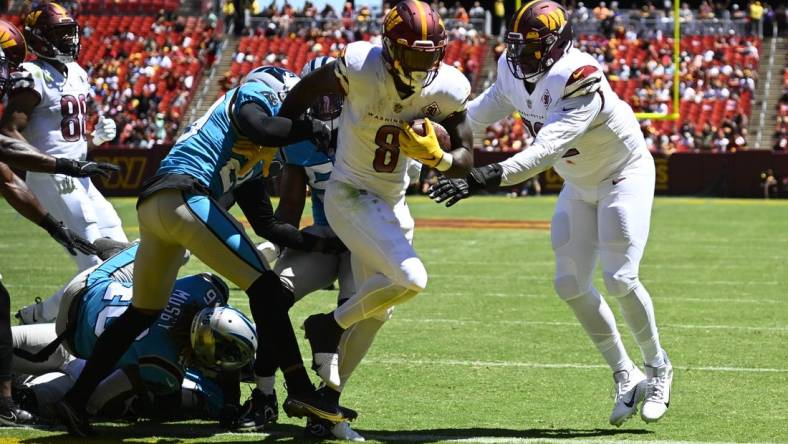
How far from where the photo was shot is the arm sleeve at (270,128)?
4.59 metres

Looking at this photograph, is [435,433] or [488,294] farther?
[488,294]

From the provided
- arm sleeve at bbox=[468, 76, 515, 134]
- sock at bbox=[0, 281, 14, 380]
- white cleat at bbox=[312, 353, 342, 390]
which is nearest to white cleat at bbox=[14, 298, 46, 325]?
sock at bbox=[0, 281, 14, 380]

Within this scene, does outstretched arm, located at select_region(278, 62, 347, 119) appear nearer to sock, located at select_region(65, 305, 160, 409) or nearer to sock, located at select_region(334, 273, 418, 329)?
sock, located at select_region(334, 273, 418, 329)

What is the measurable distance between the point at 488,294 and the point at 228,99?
5.15 metres

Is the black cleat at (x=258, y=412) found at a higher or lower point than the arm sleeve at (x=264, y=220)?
lower

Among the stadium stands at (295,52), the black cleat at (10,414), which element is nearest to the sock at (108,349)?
the black cleat at (10,414)

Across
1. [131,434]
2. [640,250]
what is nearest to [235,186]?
[131,434]

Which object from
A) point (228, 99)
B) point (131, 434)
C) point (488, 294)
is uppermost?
point (228, 99)

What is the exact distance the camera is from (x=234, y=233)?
4680 mm

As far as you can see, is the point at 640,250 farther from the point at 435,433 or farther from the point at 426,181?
the point at 426,181

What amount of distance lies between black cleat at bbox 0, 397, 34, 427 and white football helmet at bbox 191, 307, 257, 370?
785mm

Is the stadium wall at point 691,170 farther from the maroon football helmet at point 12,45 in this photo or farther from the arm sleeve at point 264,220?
the arm sleeve at point 264,220

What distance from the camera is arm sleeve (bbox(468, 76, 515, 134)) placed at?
5.63 m

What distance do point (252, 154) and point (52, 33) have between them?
316cm
